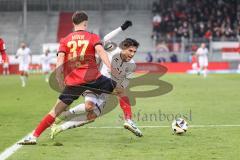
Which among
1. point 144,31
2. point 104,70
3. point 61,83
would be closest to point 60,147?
point 61,83

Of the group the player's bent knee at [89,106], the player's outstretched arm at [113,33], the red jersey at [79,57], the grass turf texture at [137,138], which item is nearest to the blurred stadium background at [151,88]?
the grass turf texture at [137,138]

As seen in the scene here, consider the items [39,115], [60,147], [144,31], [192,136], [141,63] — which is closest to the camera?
[60,147]

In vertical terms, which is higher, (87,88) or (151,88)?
(87,88)

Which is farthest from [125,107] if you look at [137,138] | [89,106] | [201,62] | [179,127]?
[201,62]

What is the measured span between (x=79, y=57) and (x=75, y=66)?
0.19 metres

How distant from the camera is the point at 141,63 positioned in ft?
167

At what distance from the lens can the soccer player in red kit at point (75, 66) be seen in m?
10.7

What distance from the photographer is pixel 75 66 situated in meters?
10.9

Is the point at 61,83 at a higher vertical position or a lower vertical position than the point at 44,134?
higher

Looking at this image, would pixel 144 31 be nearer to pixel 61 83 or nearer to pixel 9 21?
Result: pixel 9 21

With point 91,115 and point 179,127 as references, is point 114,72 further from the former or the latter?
point 179,127

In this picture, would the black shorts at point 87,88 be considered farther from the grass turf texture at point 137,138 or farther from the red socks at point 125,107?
the red socks at point 125,107

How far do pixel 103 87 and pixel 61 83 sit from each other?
2.49 ft

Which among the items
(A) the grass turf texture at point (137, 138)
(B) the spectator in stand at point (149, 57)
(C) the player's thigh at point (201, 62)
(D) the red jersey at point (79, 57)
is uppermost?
(D) the red jersey at point (79, 57)
